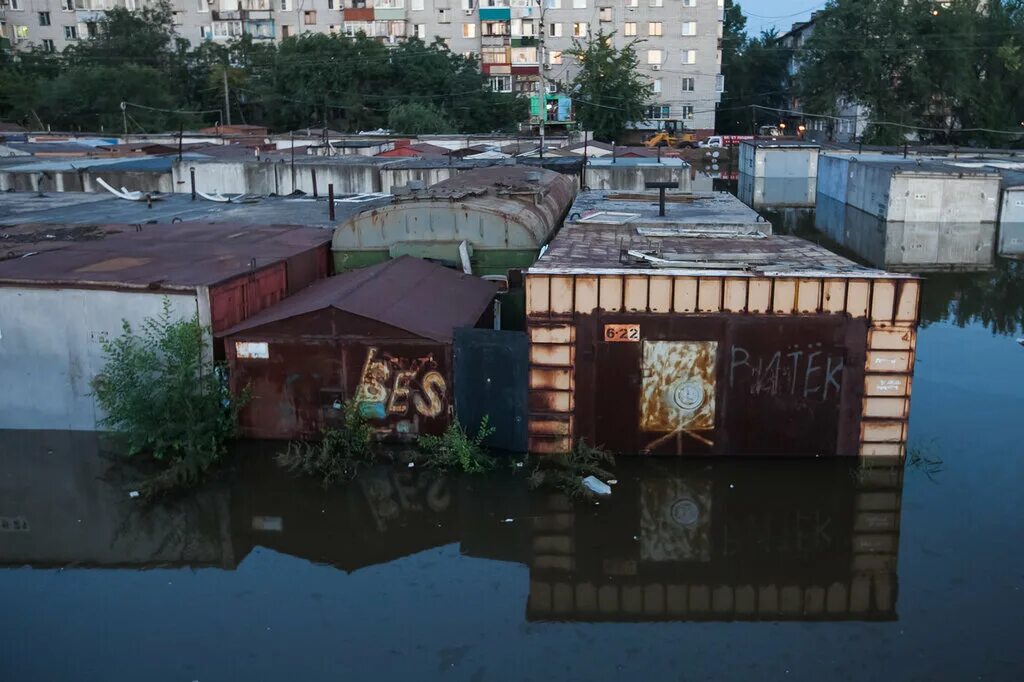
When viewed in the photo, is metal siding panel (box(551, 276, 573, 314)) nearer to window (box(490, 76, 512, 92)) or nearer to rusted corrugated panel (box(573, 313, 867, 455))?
rusted corrugated panel (box(573, 313, 867, 455))

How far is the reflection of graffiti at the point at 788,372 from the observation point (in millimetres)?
10516

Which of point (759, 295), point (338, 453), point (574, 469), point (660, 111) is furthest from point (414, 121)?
point (574, 469)

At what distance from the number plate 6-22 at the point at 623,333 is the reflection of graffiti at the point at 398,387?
2172 mm

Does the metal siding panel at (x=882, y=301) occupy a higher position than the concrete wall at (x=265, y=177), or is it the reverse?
the concrete wall at (x=265, y=177)

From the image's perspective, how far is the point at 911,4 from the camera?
60.7 metres

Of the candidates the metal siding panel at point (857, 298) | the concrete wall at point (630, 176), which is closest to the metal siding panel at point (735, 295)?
the metal siding panel at point (857, 298)

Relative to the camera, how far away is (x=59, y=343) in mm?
11758

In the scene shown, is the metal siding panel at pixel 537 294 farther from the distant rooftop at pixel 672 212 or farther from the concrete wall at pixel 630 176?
the concrete wall at pixel 630 176

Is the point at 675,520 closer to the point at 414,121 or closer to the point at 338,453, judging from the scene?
the point at 338,453

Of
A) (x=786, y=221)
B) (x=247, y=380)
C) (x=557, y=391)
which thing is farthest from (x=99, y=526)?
(x=786, y=221)

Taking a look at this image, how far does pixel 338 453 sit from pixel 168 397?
217cm

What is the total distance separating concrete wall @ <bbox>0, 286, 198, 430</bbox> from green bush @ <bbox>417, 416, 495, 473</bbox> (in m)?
3.56

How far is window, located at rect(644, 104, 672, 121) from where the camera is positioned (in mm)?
66012

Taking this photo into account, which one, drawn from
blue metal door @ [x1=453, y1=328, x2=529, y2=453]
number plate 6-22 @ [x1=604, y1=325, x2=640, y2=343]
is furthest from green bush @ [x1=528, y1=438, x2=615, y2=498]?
number plate 6-22 @ [x1=604, y1=325, x2=640, y2=343]
